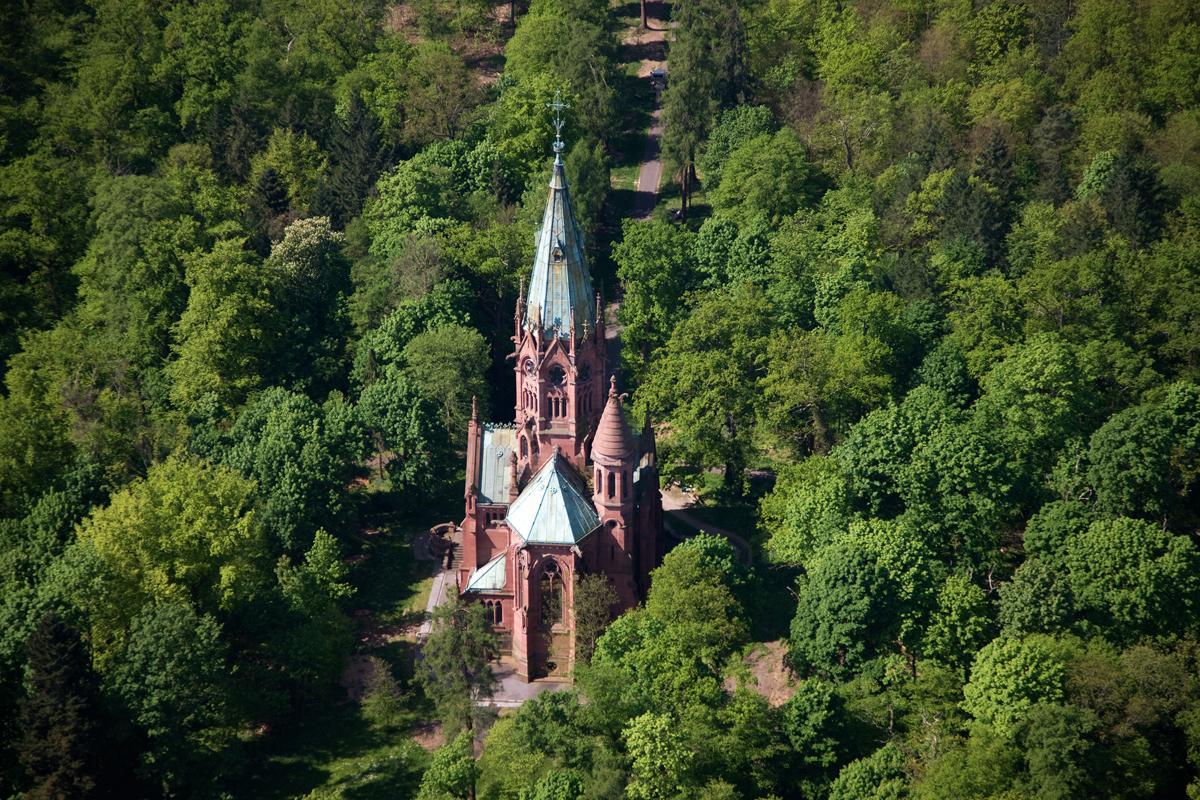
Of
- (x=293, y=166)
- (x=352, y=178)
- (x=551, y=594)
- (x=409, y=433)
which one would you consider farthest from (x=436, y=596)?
(x=293, y=166)

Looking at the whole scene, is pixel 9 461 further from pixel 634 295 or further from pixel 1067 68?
pixel 1067 68

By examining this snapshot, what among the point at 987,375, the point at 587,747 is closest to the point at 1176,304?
the point at 987,375

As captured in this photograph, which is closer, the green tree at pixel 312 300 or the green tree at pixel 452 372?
the green tree at pixel 452 372

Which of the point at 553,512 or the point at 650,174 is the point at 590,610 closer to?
the point at 553,512

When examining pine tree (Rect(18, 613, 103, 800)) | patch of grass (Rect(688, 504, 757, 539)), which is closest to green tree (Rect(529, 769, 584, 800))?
pine tree (Rect(18, 613, 103, 800))

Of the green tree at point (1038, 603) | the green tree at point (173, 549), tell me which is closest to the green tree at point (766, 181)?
the green tree at point (1038, 603)

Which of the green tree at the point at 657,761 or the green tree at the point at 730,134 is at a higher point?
the green tree at the point at 730,134

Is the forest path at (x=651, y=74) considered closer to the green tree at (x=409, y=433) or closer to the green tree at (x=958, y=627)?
the green tree at (x=409, y=433)
